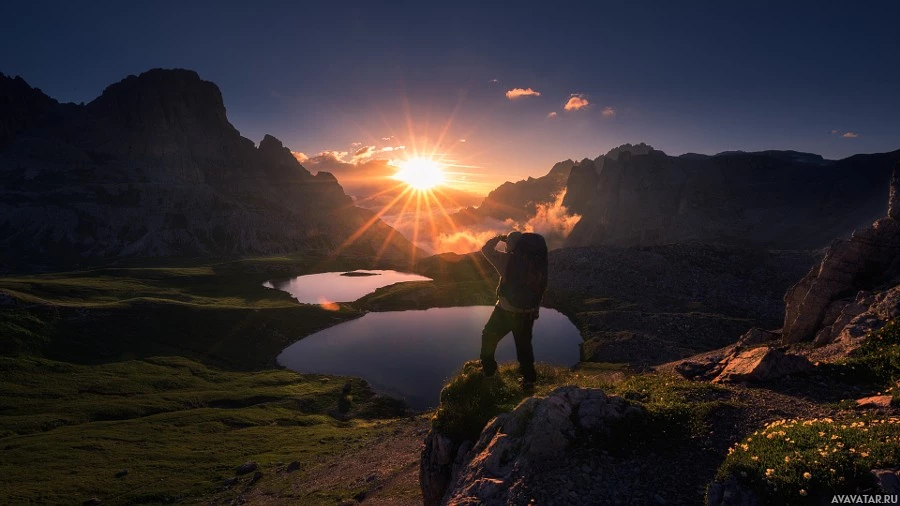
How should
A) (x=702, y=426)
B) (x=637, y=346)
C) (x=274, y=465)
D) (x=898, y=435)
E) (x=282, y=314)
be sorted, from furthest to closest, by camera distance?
(x=282, y=314)
(x=637, y=346)
(x=274, y=465)
(x=702, y=426)
(x=898, y=435)

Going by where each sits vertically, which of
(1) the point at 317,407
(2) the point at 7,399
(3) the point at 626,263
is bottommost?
(1) the point at 317,407

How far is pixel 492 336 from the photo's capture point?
18.3 meters

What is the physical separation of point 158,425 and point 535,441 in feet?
199

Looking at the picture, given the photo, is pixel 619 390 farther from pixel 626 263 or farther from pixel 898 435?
pixel 626 263

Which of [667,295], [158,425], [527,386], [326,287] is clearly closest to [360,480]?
[527,386]

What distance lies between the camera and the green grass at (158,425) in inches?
1545

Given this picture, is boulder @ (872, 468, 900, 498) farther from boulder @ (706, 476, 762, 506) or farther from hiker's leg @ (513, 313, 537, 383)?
hiker's leg @ (513, 313, 537, 383)

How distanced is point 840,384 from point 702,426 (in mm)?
8293

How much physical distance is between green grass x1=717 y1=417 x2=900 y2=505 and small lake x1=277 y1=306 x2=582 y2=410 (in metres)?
61.5

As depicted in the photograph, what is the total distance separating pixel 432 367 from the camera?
87062 millimetres

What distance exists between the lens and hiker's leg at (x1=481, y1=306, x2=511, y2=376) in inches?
712

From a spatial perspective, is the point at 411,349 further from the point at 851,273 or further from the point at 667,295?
the point at 851,273

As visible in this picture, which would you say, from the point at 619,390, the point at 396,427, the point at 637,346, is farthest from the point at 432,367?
the point at 619,390

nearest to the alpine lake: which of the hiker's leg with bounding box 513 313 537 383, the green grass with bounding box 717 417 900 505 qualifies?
the hiker's leg with bounding box 513 313 537 383
